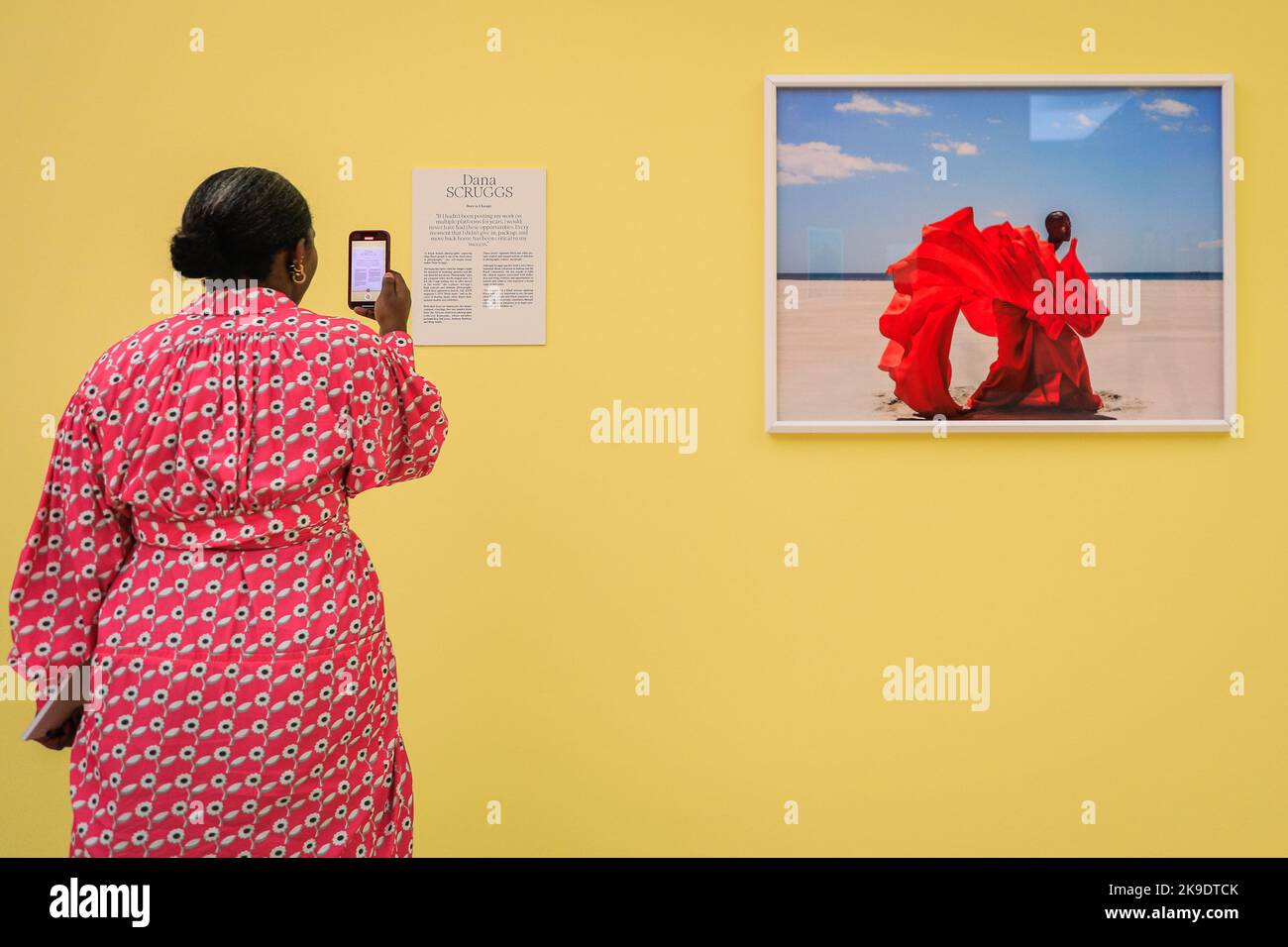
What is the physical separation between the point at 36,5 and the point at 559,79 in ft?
3.75

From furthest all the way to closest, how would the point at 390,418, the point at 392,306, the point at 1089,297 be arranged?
the point at 1089,297
the point at 392,306
the point at 390,418

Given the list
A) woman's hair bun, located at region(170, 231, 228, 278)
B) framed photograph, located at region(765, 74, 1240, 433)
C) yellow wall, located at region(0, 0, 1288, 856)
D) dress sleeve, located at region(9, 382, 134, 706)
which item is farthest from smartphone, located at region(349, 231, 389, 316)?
framed photograph, located at region(765, 74, 1240, 433)

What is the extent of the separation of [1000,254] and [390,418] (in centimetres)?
136

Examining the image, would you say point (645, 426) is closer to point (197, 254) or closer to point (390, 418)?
point (390, 418)

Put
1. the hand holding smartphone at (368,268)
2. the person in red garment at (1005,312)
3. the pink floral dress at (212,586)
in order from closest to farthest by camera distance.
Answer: the pink floral dress at (212,586), the hand holding smartphone at (368,268), the person in red garment at (1005,312)

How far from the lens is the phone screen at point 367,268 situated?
178 cm

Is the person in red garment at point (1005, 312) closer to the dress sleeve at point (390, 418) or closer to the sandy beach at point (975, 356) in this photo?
the sandy beach at point (975, 356)

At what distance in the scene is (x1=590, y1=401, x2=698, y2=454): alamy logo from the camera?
2041mm

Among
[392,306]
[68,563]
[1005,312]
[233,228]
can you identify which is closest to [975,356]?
[1005,312]

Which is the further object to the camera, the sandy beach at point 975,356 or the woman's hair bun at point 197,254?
the sandy beach at point 975,356

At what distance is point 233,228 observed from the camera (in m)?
1.31

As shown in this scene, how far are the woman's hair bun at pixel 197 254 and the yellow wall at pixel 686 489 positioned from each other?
0.74m

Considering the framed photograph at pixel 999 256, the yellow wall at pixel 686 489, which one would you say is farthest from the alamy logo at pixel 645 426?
the framed photograph at pixel 999 256
